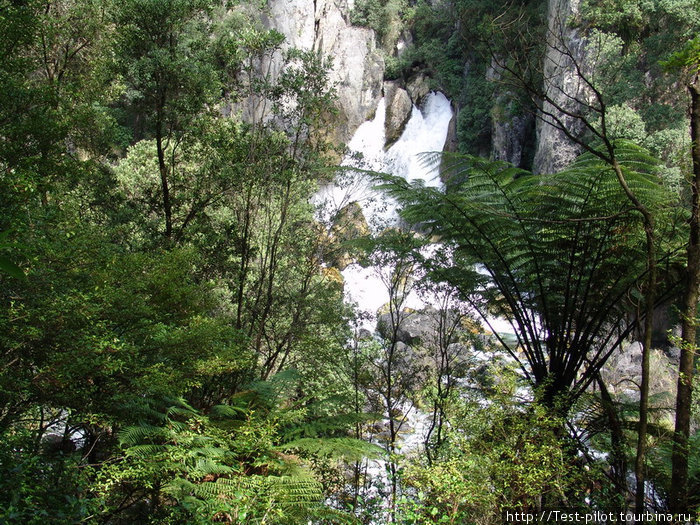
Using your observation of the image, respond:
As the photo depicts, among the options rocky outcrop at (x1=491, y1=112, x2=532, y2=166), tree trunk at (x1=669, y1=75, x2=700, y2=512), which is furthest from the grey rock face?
tree trunk at (x1=669, y1=75, x2=700, y2=512)

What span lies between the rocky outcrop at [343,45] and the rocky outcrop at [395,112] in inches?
25.2

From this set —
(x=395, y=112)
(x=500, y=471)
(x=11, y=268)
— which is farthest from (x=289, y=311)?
(x=395, y=112)

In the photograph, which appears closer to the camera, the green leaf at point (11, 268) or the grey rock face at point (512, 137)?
the green leaf at point (11, 268)

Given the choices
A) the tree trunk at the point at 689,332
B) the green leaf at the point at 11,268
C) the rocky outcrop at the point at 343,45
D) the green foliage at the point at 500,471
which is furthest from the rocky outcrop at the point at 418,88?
the green leaf at the point at 11,268

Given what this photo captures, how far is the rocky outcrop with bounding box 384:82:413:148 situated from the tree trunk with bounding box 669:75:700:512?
19.9m

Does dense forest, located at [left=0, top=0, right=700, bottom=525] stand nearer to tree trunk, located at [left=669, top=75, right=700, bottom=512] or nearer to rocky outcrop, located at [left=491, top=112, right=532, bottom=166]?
tree trunk, located at [left=669, top=75, right=700, bottom=512]

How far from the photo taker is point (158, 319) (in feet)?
13.7

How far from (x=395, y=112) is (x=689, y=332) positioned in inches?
839

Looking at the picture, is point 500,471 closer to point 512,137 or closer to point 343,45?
point 512,137

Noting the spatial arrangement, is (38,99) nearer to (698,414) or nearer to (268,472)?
(268,472)

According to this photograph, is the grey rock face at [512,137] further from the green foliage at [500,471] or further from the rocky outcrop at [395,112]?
the green foliage at [500,471]

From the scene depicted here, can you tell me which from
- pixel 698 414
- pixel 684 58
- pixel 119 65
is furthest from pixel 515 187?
pixel 119 65

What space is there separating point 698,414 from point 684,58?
5597 millimetres

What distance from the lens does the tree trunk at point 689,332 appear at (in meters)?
2.38
